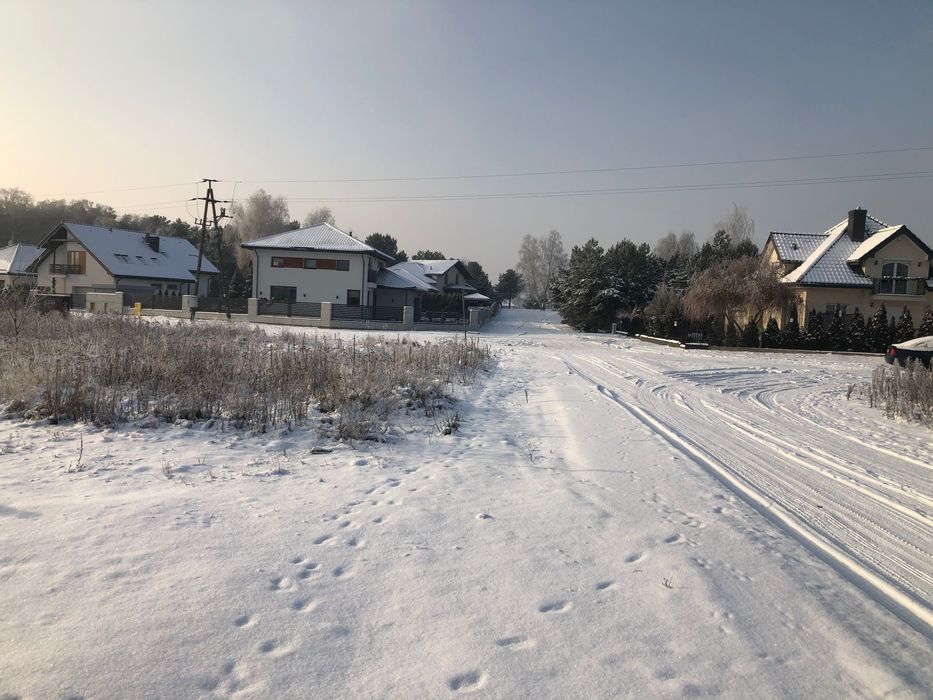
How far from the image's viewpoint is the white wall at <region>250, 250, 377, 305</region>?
1727 inches

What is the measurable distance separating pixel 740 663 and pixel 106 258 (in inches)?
2195

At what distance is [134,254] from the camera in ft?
169

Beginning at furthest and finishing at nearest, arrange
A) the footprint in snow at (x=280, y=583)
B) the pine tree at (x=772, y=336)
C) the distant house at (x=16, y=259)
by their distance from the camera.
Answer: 1. the distant house at (x=16, y=259)
2. the pine tree at (x=772, y=336)
3. the footprint in snow at (x=280, y=583)

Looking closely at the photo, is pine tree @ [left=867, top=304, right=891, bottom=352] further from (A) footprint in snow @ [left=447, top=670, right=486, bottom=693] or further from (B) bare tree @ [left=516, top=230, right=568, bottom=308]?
(B) bare tree @ [left=516, top=230, right=568, bottom=308]

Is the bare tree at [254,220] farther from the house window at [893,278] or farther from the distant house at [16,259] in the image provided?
the house window at [893,278]

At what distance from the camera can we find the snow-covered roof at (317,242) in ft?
142

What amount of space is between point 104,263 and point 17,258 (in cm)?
1511

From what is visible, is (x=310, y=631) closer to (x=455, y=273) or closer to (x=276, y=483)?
(x=276, y=483)

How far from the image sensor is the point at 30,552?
383 centimetres

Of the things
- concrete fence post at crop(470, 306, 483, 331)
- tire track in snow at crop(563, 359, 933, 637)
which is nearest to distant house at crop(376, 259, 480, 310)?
concrete fence post at crop(470, 306, 483, 331)

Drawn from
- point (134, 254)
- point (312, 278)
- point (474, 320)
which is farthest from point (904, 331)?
point (134, 254)

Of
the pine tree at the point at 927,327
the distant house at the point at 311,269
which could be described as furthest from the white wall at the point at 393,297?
the pine tree at the point at 927,327

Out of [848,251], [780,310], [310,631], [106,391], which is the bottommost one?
[310,631]

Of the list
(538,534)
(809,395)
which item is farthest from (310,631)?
(809,395)
